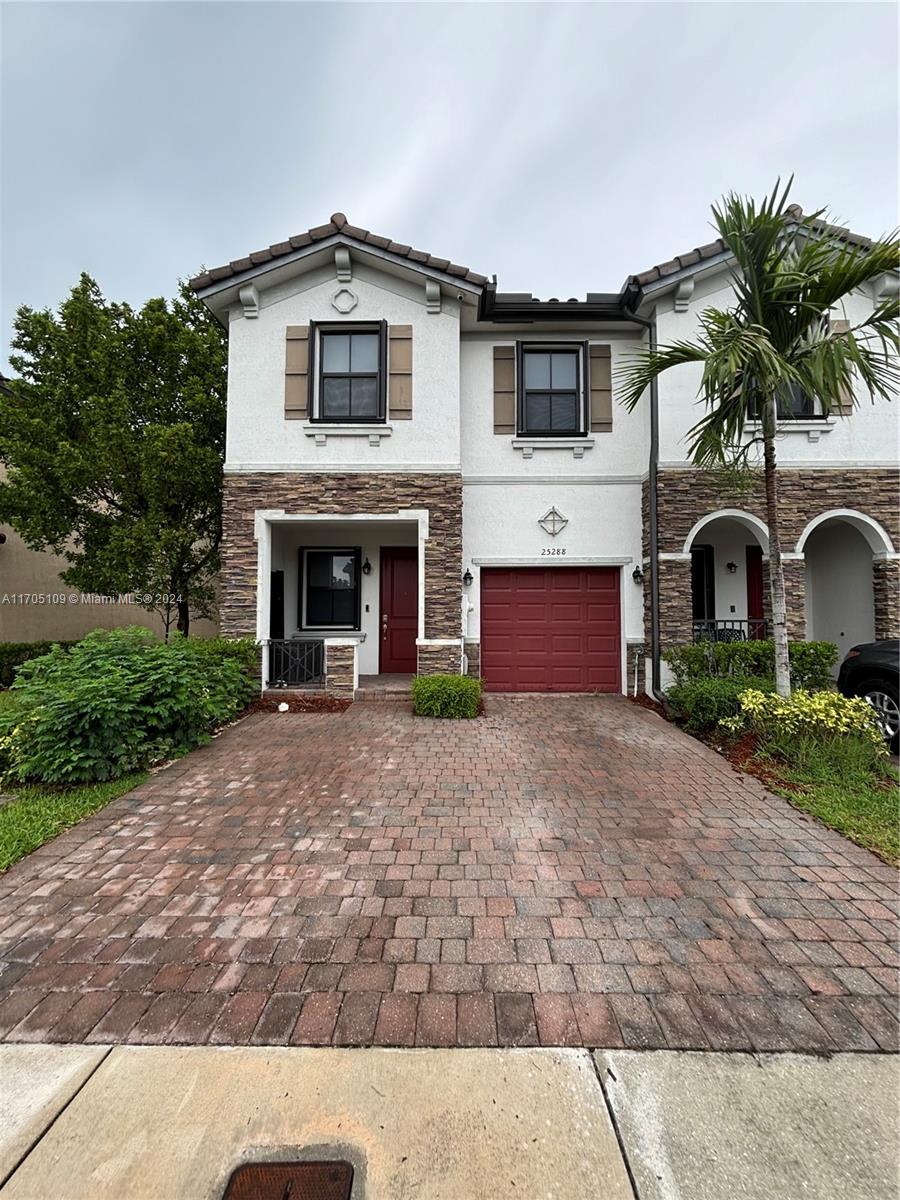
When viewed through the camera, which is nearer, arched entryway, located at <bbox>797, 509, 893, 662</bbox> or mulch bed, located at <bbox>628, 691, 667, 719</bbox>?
mulch bed, located at <bbox>628, 691, 667, 719</bbox>

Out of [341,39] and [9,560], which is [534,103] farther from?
[9,560]

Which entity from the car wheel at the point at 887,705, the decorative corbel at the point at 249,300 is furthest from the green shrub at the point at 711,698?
the decorative corbel at the point at 249,300

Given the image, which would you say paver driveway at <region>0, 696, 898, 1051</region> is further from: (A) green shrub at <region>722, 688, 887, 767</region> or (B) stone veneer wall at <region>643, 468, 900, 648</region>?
(B) stone veneer wall at <region>643, 468, 900, 648</region>

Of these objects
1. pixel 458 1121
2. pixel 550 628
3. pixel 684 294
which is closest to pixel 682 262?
pixel 684 294

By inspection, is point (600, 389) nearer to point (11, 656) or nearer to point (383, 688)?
point (383, 688)

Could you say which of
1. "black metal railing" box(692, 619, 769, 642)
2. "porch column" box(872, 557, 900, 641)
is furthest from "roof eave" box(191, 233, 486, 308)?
"porch column" box(872, 557, 900, 641)

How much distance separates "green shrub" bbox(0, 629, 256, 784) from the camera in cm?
455

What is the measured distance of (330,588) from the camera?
9.84 m

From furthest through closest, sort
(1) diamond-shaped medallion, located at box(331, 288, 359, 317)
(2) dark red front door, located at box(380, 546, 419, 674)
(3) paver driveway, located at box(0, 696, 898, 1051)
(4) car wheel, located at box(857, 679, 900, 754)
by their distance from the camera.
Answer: (2) dark red front door, located at box(380, 546, 419, 674), (1) diamond-shaped medallion, located at box(331, 288, 359, 317), (4) car wheel, located at box(857, 679, 900, 754), (3) paver driveway, located at box(0, 696, 898, 1051)

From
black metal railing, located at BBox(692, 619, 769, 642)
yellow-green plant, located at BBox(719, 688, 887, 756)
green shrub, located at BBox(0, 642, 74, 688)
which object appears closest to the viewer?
yellow-green plant, located at BBox(719, 688, 887, 756)

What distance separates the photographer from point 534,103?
808 cm

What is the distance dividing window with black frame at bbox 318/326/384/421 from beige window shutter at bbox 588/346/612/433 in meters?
3.76

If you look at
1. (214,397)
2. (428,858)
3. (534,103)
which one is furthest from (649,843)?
(534,103)

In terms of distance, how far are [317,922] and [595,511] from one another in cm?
768
